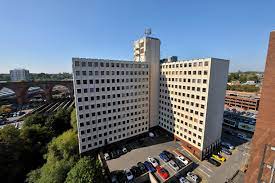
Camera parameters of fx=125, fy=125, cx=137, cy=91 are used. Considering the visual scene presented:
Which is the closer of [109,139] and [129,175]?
[129,175]

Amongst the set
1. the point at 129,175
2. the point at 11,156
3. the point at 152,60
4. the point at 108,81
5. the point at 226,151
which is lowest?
the point at 129,175

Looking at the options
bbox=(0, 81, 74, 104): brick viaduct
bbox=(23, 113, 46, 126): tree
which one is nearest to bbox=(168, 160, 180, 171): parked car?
bbox=(23, 113, 46, 126): tree

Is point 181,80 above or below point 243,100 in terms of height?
above

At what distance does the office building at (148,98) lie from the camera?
113 feet

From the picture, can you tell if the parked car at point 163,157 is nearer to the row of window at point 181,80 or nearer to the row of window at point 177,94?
the row of window at point 177,94

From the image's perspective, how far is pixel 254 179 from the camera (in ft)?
45.5

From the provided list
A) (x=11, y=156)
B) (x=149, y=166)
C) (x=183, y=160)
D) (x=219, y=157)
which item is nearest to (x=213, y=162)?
(x=219, y=157)

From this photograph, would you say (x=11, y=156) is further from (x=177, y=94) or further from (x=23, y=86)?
(x=23, y=86)

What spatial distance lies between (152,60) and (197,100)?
21006mm

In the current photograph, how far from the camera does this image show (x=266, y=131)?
12.8m

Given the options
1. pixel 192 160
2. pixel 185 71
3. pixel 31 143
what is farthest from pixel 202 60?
pixel 31 143

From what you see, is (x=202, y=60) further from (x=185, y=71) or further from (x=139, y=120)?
(x=139, y=120)

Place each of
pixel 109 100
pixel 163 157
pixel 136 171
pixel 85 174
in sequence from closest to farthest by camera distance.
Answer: pixel 85 174 < pixel 136 171 < pixel 163 157 < pixel 109 100

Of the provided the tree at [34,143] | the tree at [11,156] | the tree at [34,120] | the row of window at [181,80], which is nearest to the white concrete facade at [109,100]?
the row of window at [181,80]
